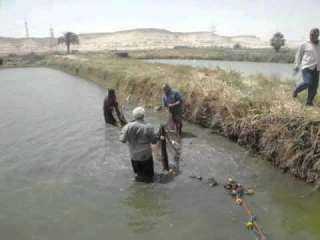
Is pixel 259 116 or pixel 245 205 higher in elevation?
pixel 259 116

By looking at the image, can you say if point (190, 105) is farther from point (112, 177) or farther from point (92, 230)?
point (92, 230)

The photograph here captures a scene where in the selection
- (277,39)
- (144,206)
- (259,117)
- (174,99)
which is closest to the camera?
(144,206)

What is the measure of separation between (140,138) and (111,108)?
635 cm

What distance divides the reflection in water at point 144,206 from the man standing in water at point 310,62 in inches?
226

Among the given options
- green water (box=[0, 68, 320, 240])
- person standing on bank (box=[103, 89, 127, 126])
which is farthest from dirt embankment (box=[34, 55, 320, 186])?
person standing on bank (box=[103, 89, 127, 126])

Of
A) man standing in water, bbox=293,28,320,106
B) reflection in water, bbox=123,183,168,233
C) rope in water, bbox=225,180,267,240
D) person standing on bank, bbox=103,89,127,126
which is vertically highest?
man standing in water, bbox=293,28,320,106

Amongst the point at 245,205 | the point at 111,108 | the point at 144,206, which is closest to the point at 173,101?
the point at 111,108

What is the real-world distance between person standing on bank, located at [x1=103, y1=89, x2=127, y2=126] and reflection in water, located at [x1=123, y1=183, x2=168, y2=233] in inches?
233

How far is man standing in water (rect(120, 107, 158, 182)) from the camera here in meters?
8.41

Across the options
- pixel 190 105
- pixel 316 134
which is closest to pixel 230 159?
pixel 316 134

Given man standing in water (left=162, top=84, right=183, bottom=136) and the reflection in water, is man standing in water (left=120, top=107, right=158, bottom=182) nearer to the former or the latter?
the reflection in water

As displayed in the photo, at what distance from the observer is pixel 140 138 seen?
8.49 metres

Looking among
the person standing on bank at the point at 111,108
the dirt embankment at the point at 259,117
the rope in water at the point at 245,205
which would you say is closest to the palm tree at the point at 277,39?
the dirt embankment at the point at 259,117

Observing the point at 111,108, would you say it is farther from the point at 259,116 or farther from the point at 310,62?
the point at 310,62
